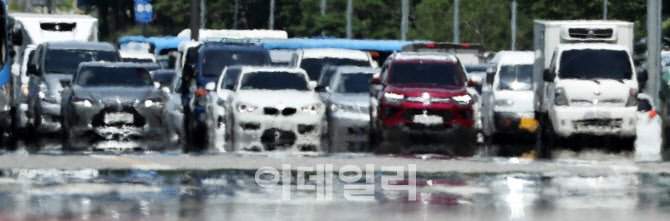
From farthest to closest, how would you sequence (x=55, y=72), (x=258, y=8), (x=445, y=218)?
(x=258, y=8) < (x=55, y=72) < (x=445, y=218)

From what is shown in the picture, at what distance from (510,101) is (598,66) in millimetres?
2504

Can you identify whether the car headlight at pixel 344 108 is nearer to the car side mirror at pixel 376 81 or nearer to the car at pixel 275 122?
the car side mirror at pixel 376 81

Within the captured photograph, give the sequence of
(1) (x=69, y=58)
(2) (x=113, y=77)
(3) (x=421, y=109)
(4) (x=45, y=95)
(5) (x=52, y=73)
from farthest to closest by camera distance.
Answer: (1) (x=69, y=58) < (5) (x=52, y=73) < (4) (x=45, y=95) < (2) (x=113, y=77) < (3) (x=421, y=109)

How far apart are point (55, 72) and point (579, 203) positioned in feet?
54.5

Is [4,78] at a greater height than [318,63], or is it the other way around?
[4,78]

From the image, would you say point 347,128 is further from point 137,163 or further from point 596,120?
point 137,163

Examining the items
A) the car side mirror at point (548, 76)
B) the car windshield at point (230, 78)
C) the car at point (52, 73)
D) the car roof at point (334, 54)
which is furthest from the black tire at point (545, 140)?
the car at point (52, 73)

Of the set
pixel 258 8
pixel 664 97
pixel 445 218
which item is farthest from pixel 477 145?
pixel 258 8

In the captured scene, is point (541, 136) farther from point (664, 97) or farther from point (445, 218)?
A: point (445, 218)

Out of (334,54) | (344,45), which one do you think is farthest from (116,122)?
(344,45)

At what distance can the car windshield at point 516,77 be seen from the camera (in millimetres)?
28656

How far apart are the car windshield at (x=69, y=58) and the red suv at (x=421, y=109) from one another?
6.95 meters

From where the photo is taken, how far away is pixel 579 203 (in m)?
15.1

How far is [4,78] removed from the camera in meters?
27.0
